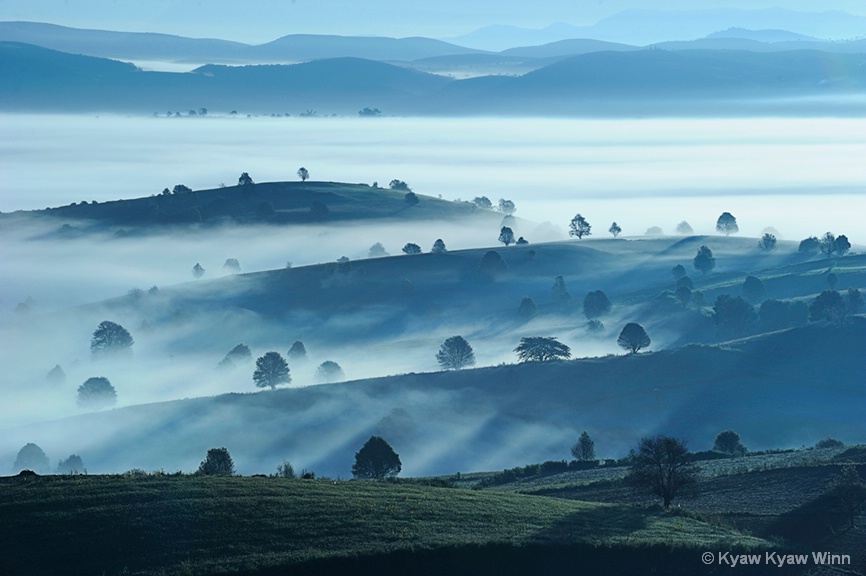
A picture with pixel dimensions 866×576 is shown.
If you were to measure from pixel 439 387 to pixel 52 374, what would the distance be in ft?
198

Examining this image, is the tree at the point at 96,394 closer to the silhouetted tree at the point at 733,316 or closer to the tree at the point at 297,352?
the tree at the point at 297,352

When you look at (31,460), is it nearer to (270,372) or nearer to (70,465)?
(70,465)

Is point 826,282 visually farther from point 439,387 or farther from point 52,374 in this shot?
point 52,374

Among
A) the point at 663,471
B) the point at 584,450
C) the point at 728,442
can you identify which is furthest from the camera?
the point at 584,450

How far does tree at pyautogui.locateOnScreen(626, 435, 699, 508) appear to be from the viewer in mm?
60750

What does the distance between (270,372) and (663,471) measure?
86.0 metres

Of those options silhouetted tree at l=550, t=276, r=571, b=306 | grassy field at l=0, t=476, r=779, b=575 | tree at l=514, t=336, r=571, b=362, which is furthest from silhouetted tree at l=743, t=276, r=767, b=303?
grassy field at l=0, t=476, r=779, b=575

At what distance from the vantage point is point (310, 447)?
11062cm

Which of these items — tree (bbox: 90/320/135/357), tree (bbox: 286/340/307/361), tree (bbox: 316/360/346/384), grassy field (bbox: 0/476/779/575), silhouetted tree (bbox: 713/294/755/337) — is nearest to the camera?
grassy field (bbox: 0/476/779/575)

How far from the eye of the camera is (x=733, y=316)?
163750 millimetres

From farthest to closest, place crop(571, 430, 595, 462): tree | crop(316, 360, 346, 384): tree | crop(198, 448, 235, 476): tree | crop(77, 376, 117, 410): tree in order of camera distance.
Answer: crop(316, 360, 346, 384): tree
crop(77, 376, 117, 410): tree
crop(571, 430, 595, 462): tree
crop(198, 448, 235, 476): tree

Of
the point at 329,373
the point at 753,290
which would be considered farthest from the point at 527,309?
the point at 329,373

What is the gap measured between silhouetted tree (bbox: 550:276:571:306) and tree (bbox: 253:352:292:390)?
6283 centimetres

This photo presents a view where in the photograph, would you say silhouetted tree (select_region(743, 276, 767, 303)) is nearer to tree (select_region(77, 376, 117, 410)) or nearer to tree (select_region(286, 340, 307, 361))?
tree (select_region(286, 340, 307, 361))
